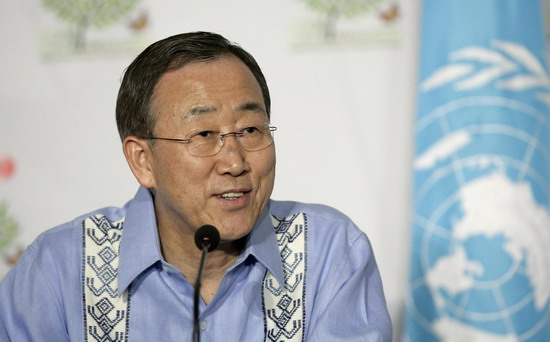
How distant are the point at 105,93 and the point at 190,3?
1.80ft

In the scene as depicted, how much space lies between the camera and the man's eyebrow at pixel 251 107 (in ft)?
6.22

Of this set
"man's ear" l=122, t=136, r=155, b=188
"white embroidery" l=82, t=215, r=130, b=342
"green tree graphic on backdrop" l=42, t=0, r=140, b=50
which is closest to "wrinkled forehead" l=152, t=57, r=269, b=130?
"man's ear" l=122, t=136, r=155, b=188

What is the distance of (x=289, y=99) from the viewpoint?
3006mm

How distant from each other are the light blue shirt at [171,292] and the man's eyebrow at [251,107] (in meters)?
0.36

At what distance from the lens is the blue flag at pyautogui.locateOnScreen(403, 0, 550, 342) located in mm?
2775

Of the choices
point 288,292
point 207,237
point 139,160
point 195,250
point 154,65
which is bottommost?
point 288,292

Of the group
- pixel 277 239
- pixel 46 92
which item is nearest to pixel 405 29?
pixel 277 239

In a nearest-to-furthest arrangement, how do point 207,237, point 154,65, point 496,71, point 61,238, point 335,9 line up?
point 207,237
point 154,65
point 61,238
point 496,71
point 335,9

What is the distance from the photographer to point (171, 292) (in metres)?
2.00

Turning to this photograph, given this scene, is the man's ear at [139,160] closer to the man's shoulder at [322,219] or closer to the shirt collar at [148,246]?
the shirt collar at [148,246]

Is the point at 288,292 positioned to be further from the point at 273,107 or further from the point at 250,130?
the point at 273,107

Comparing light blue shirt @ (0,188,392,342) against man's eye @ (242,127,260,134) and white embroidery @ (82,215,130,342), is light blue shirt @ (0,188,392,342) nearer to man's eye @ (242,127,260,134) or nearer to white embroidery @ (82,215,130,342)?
white embroidery @ (82,215,130,342)

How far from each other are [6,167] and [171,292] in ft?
5.07

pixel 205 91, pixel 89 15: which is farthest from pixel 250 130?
pixel 89 15
